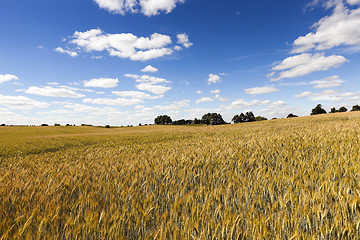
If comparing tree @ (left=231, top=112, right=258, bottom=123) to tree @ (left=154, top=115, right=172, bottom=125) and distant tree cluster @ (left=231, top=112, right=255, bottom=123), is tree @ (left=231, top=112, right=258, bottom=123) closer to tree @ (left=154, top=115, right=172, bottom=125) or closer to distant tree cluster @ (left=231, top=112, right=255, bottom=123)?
distant tree cluster @ (left=231, top=112, right=255, bottom=123)

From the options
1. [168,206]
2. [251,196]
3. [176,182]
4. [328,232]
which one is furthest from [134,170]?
[328,232]

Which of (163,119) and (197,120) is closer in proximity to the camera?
(163,119)

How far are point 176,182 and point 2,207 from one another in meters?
2.14

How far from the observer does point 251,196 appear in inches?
87.9

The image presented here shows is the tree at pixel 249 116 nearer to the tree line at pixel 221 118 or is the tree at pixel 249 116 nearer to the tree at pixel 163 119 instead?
the tree line at pixel 221 118

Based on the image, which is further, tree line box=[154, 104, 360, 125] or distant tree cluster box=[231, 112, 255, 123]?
distant tree cluster box=[231, 112, 255, 123]

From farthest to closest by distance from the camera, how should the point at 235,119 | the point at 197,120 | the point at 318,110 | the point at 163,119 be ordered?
1. the point at 197,120
2. the point at 163,119
3. the point at 235,119
4. the point at 318,110

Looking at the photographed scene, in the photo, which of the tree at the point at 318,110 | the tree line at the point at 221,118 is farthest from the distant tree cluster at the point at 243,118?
the tree at the point at 318,110

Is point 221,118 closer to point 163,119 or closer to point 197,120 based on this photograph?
point 197,120

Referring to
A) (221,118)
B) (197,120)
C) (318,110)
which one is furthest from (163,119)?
(318,110)

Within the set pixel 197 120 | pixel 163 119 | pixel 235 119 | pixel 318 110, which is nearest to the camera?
pixel 318 110

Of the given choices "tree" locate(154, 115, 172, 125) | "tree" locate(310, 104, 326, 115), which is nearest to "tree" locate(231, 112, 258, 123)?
"tree" locate(310, 104, 326, 115)

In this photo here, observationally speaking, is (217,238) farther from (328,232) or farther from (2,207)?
(2,207)

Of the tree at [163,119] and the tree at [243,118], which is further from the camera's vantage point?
the tree at [163,119]
